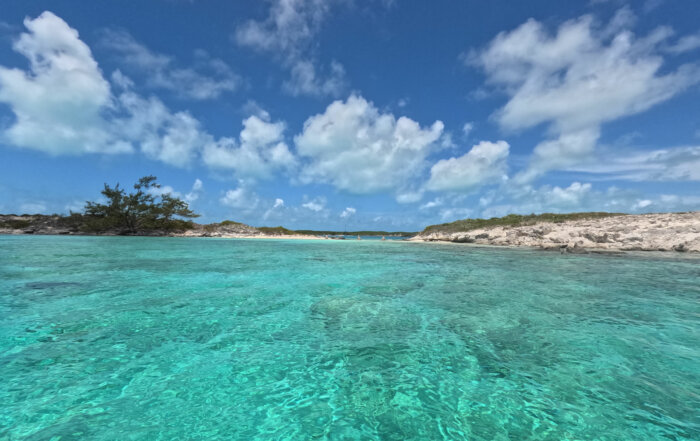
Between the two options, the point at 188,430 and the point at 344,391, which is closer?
the point at 188,430

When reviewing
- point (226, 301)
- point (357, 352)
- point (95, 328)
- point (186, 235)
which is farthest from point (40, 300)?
point (186, 235)

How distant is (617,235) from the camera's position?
30234mm

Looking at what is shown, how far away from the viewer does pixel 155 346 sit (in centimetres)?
563

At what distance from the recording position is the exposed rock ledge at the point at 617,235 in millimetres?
26641

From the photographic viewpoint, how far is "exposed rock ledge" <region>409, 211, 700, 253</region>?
1049 inches

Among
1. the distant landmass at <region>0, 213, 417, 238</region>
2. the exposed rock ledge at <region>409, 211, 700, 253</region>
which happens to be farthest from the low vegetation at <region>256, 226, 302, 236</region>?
the exposed rock ledge at <region>409, 211, 700, 253</region>

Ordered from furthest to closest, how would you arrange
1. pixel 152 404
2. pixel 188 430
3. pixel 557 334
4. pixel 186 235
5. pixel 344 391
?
pixel 186 235
pixel 557 334
pixel 344 391
pixel 152 404
pixel 188 430

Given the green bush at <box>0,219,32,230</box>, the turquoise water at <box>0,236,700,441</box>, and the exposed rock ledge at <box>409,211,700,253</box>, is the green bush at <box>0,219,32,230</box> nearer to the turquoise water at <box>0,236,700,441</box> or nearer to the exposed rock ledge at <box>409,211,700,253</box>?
the turquoise water at <box>0,236,700,441</box>

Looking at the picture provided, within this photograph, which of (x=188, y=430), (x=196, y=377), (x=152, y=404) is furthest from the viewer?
(x=196, y=377)

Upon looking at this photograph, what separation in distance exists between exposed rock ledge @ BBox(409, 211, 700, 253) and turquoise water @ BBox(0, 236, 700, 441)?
80.2ft

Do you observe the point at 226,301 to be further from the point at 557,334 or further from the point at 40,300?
the point at 557,334

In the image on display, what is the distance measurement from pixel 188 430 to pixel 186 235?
243ft

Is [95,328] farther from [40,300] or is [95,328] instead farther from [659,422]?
[659,422]

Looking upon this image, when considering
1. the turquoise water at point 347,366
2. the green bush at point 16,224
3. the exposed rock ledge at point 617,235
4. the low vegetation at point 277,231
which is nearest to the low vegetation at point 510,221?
the exposed rock ledge at point 617,235
